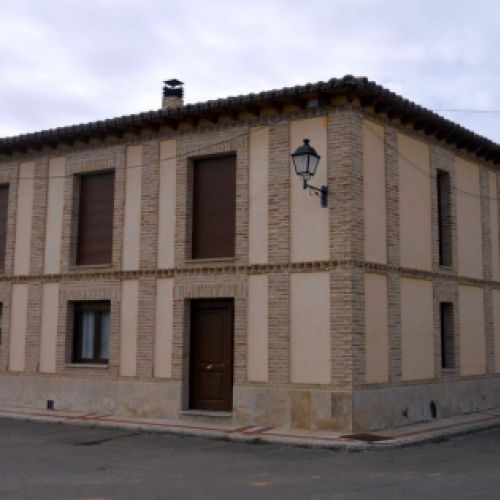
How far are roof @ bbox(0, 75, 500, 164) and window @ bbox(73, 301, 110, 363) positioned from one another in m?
3.54

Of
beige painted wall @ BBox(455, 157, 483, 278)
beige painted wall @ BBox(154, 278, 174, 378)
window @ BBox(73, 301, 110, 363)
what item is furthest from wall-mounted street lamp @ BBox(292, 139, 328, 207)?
window @ BBox(73, 301, 110, 363)

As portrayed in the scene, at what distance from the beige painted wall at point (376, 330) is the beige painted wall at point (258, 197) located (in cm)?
195

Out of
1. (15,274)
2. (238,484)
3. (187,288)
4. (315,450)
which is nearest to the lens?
(238,484)

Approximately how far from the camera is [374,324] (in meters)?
13.0

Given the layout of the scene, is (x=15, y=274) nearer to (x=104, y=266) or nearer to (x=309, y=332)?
(x=104, y=266)

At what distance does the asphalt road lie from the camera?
7.82 metres

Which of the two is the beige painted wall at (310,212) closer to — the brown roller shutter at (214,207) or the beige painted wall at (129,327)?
the brown roller shutter at (214,207)

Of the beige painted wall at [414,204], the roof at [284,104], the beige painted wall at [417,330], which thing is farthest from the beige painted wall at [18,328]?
the beige painted wall at [414,204]

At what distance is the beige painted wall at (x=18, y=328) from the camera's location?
16.1 m

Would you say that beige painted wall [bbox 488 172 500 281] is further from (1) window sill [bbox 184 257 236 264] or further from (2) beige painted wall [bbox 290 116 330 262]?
(1) window sill [bbox 184 257 236 264]

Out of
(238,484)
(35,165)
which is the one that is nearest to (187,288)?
(35,165)

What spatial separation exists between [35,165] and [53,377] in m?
4.65

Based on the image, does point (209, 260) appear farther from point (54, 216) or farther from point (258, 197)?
point (54, 216)

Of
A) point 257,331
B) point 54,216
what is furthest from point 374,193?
point 54,216
